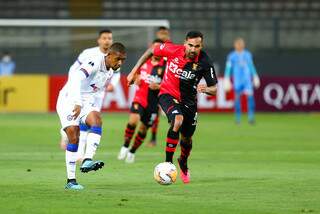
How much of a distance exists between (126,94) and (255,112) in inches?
185

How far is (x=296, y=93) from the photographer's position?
1273 inches

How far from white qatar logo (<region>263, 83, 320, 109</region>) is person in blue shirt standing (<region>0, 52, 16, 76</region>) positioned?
355 inches

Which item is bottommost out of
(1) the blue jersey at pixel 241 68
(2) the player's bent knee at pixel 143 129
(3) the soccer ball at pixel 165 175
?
(1) the blue jersey at pixel 241 68

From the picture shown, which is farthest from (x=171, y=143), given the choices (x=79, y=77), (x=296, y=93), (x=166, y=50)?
(x=296, y=93)

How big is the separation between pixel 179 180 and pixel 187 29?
2154 cm

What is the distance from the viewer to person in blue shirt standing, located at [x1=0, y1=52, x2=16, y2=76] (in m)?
33.5

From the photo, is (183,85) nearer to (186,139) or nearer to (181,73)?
(181,73)

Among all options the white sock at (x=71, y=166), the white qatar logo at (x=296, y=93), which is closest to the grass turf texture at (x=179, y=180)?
the white sock at (x=71, y=166)

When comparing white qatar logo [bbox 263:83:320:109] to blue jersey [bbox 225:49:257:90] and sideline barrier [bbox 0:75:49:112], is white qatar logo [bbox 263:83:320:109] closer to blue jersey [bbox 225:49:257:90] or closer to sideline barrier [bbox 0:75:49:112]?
blue jersey [bbox 225:49:257:90]

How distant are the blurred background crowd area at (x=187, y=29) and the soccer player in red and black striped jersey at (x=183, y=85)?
61.7 feet

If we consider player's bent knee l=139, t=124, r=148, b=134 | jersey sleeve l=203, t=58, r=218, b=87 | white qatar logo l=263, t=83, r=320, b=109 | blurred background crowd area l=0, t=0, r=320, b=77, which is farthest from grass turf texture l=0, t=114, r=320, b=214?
blurred background crowd area l=0, t=0, r=320, b=77

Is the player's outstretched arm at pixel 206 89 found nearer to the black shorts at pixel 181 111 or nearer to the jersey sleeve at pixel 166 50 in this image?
the black shorts at pixel 181 111

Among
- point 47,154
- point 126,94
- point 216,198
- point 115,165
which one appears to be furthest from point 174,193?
point 126,94

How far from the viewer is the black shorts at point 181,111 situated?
13539 mm
